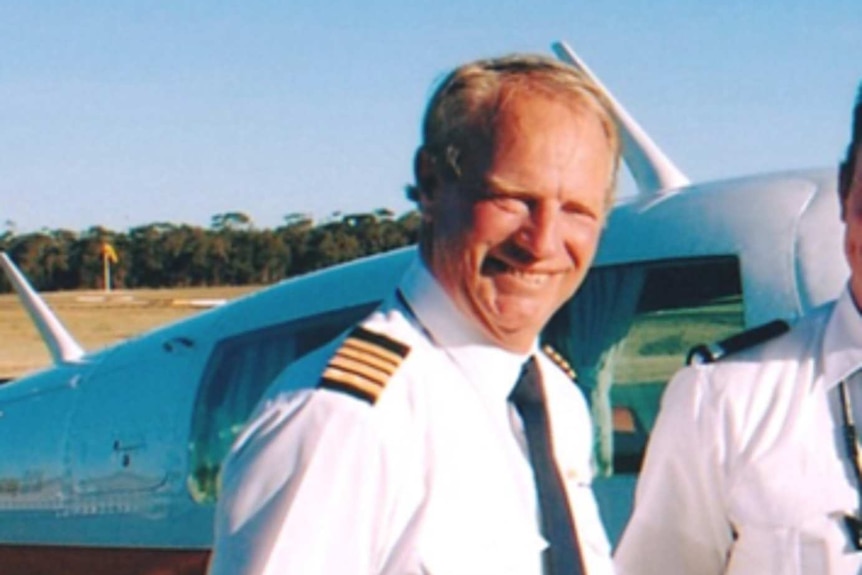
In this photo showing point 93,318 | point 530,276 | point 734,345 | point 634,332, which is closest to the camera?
point 530,276

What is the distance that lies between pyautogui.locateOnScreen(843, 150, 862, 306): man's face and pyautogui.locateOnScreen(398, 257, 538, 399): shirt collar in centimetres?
55

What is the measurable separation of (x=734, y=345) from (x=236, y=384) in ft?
8.83

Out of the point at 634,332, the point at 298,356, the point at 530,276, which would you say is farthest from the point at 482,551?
the point at 298,356

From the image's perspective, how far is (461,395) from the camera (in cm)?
194

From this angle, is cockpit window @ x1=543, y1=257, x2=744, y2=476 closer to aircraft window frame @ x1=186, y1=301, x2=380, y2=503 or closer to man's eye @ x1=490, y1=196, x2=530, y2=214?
aircraft window frame @ x1=186, y1=301, x2=380, y2=503

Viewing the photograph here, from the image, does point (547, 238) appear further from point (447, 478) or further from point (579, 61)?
point (579, 61)

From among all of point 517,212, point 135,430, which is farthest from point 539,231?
point 135,430

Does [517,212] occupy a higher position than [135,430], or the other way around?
[517,212]

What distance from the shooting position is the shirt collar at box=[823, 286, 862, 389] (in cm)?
233

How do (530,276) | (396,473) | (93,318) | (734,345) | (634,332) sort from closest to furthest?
(396,473), (530,276), (734,345), (634,332), (93,318)

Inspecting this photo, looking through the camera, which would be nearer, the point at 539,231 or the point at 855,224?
the point at 539,231

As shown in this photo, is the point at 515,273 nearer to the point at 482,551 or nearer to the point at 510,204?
the point at 510,204

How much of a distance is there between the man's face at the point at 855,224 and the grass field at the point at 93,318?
77.0ft

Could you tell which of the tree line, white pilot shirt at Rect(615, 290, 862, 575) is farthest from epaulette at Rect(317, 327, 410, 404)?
the tree line
